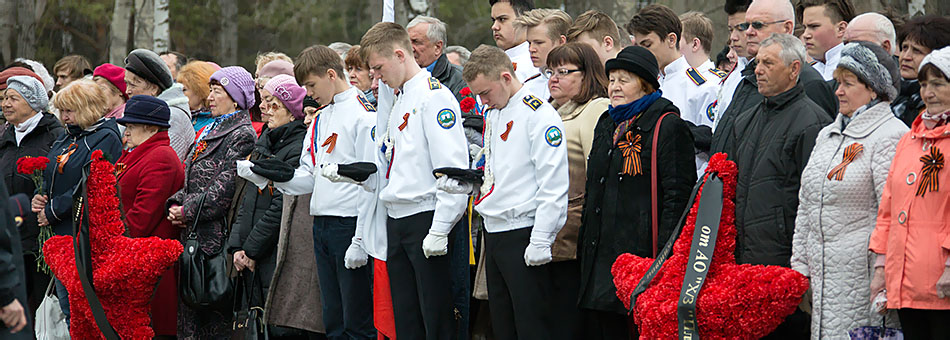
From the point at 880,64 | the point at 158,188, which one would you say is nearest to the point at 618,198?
the point at 880,64

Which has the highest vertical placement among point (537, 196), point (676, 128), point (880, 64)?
point (880, 64)

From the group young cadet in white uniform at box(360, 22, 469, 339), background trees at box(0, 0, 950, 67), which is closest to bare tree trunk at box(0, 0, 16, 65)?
background trees at box(0, 0, 950, 67)

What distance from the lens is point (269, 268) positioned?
763 cm

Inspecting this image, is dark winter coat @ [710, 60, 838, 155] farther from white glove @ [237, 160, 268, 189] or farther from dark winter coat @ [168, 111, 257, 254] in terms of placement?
dark winter coat @ [168, 111, 257, 254]

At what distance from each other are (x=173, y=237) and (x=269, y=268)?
0.94 m

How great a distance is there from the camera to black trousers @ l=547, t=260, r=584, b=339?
19.3 feet

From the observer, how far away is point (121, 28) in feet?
56.9

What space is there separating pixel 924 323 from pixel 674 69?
291 cm

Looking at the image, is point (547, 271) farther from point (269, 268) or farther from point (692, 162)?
point (269, 268)

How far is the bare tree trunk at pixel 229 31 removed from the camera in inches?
678

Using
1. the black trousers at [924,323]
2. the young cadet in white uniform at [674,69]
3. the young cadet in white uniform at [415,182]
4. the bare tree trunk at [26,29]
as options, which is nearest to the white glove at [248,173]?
the young cadet in white uniform at [415,182]

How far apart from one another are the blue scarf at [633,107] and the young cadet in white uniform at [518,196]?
365 millimetres

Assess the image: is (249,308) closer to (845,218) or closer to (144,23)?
(845,218)

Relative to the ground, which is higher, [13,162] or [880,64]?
[880,64]
